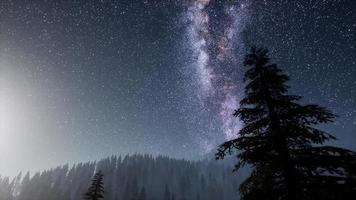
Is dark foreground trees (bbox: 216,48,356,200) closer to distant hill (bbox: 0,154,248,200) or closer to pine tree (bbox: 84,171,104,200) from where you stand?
pine tree (bbox: 84,171,104,200)

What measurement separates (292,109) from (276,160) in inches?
71.5

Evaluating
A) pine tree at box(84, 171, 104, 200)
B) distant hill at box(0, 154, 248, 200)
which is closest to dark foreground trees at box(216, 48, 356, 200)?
pine tree at box(84, 171, 104, 200)

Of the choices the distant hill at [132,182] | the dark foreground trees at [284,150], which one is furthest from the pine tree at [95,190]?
the distant hill at [132,182]

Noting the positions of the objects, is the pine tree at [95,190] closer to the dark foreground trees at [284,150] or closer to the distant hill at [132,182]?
the dark foreground trees at [284,150]

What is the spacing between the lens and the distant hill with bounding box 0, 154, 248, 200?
419 feet

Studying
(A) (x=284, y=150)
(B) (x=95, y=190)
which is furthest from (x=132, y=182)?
(A) (x=284, y=150)

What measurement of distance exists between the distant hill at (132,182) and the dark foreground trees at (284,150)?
4583 inches

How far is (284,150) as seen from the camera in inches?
267

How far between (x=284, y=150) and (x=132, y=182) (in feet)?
438

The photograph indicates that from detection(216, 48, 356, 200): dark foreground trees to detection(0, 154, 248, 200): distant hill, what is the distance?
11642 cm

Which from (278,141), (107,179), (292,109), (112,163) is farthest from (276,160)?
(112,163)

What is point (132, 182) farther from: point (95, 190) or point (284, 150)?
point (284, 150)

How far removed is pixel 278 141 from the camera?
689cm

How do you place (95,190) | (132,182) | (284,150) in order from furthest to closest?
1. (132,182)
2. (95,190)
3. (284,150)
